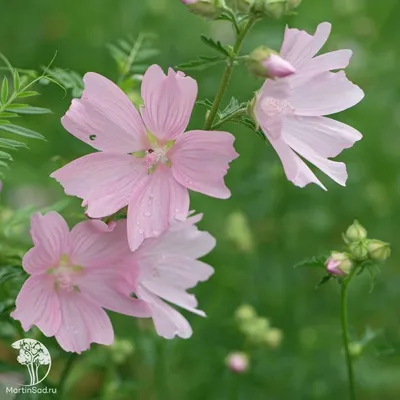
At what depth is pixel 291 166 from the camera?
93 centimetres

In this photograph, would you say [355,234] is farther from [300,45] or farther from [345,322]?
[300,45]

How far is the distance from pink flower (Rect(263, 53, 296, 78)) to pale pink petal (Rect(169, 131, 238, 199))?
0.09 meters

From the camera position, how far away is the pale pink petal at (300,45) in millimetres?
948

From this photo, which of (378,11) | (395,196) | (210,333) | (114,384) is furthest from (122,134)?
(378,11)

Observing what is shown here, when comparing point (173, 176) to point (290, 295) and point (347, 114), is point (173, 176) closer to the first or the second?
point (290, 295)

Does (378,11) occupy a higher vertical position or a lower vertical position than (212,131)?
higher

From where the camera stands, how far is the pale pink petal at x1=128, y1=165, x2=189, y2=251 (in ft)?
3.14

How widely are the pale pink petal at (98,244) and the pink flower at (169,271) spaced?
2 centimetres

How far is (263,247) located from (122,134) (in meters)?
1.25

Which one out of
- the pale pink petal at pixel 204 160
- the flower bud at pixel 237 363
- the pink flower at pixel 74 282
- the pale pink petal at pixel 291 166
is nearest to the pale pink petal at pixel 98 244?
→ the pink flower at pixel 74 282

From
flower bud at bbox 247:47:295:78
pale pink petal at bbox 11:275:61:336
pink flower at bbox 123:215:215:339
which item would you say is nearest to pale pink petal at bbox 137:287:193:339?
pink flower at bbox 123:215:215:339

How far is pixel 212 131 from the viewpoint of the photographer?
0.94m

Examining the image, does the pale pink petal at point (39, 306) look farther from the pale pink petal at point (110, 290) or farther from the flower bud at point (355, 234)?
the flower bud at point (355, 234)

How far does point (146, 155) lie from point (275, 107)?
16cm
